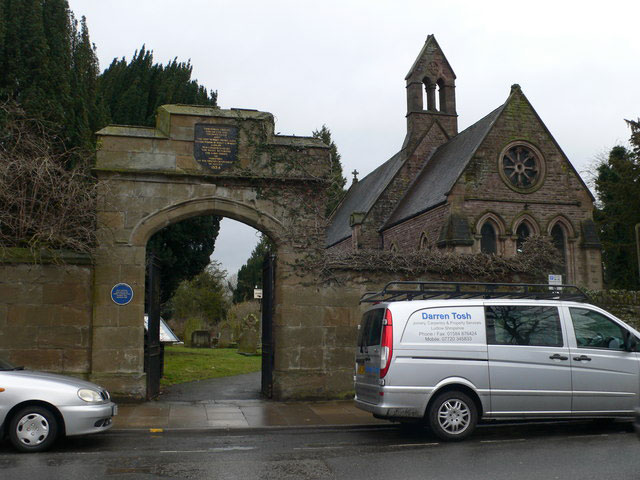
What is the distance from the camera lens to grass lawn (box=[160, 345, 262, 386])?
54.2 ft

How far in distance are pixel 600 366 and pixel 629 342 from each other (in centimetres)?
59

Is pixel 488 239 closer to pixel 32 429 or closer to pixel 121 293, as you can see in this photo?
pixel 121 293

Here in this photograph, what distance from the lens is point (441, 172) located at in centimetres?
2991

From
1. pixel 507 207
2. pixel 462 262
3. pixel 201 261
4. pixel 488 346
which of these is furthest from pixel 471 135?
pixel 488 346

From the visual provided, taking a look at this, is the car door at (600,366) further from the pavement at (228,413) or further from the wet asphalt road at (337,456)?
the pavement at (228,413)

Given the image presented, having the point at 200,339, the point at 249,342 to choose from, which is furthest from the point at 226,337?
the point at 249,342

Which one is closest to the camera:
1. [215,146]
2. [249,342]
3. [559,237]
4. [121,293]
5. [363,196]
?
[121,293]

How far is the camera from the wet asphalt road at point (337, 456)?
612cm

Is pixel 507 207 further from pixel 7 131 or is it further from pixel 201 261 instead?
pixel 7 131

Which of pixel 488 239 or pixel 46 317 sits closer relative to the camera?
pixel 46 317

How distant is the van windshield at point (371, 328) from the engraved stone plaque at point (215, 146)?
15.1ft

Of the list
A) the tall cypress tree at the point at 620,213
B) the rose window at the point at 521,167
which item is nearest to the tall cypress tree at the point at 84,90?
the rose window at the point at 521,167

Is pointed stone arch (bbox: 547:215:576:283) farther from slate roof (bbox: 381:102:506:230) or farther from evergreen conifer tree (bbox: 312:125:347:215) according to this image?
evergreen conifer tree (bbox: 312:125:347:215)

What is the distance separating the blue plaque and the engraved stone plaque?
109 inches
